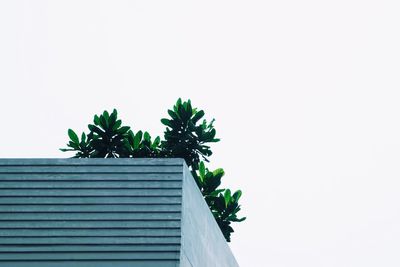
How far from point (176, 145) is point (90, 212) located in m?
8.49

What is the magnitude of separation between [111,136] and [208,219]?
4.21 metres

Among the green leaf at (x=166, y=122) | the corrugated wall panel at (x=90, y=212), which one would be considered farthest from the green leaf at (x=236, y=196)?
the corrugated wall panel at (x=90, y=212)

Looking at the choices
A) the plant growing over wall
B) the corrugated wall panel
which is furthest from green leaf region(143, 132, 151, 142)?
the corrugated wall panel

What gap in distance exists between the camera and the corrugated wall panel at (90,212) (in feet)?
34.2

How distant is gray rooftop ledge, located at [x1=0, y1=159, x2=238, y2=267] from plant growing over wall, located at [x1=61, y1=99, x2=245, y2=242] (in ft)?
15.4

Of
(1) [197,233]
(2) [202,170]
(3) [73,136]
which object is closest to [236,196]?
(2) [202,170]

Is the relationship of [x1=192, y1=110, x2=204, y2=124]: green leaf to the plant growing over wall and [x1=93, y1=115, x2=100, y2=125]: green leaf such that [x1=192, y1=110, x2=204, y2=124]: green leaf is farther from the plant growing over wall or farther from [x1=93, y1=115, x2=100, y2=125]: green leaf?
[x1=93, y1=115, x2=100, y2=125]: green leaf

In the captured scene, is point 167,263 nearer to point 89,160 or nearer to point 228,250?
point 89,160

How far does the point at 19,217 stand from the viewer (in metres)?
10.8

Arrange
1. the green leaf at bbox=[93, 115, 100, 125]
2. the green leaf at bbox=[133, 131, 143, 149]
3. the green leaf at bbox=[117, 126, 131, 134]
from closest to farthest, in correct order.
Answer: the green leaf at bbox=[133, 131, 143, 149] < the green leaf at bbox=[93, 115, 100, 125] < the green leaf at bbox=[117, 126, 131, 134]

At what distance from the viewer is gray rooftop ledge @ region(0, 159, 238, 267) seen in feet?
34.2

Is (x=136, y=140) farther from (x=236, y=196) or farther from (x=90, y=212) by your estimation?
(x=90, y=212)

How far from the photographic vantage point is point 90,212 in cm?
1077

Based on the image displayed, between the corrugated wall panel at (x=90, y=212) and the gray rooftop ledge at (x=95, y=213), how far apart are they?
0.05 feet
